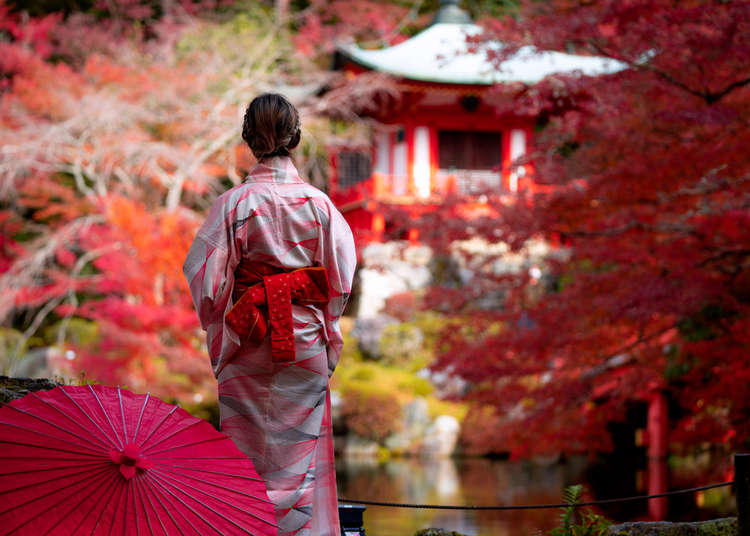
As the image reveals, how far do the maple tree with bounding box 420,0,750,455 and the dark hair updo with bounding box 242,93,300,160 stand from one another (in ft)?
9.19

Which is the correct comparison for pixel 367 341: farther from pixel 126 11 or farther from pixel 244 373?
pixel 244 373

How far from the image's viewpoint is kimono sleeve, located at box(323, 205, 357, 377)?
232cm

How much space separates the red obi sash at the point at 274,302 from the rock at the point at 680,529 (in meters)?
1.40

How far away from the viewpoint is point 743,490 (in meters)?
2.57

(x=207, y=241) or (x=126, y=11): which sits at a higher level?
(x=126, y=11)

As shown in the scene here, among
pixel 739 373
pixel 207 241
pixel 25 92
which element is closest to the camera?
pixel 207 241

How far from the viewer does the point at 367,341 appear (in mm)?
13680

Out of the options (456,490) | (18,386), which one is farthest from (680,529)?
(456,490)

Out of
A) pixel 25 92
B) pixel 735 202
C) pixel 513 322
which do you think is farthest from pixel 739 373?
pixel 25 92

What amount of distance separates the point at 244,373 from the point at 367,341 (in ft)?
37.6

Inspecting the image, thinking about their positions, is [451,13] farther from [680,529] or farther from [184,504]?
[184,504]

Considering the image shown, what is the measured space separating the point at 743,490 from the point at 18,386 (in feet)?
7.25

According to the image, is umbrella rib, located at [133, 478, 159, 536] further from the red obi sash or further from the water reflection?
the water reflection

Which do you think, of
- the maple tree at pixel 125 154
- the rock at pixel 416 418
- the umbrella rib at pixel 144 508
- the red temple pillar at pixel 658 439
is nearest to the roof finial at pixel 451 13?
the maple tree at pixel 125 154
